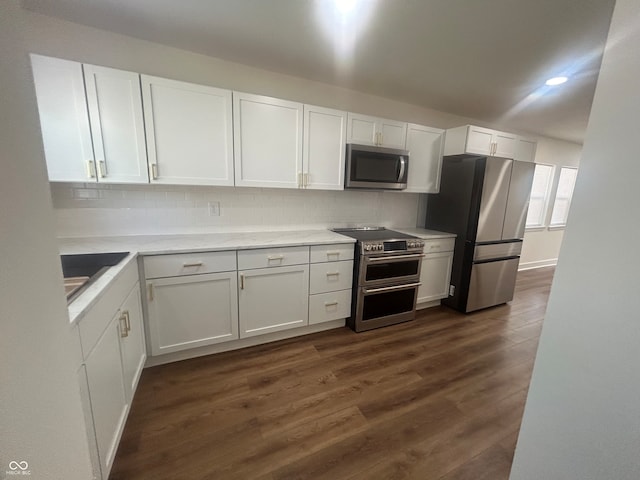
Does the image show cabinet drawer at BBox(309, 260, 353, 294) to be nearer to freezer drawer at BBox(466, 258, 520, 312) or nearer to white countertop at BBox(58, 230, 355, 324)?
white countertop at BBox(58, 230, 355, 324)

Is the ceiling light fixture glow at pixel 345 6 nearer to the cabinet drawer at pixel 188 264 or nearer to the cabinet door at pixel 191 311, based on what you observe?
the cabinet drawer at pixel 188 264

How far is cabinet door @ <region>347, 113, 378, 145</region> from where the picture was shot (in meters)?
2.57

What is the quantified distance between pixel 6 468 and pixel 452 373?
239 centimetres

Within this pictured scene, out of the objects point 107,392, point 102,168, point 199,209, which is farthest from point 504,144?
point 107,392

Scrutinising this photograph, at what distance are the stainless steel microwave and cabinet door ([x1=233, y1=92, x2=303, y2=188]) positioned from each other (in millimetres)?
536

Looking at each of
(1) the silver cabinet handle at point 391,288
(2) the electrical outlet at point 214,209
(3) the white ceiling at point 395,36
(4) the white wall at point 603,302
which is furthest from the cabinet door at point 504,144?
(2) the electrical outlet at point 214,209

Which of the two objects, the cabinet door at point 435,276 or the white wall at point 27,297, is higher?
the white wall at point 27,297

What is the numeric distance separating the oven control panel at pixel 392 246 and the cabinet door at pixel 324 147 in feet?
2.24

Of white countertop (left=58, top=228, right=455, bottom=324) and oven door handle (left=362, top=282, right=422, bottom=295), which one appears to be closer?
white countertop (left=58, top=228, right=455, bottom=324)

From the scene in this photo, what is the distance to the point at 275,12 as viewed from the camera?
63.4 inches

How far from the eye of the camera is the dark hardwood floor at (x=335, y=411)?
1328 mm

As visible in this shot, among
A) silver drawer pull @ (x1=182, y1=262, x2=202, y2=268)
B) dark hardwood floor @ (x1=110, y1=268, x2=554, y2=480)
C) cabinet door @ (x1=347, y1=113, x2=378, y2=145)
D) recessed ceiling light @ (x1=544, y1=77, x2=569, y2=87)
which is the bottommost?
dark hardwood floor @ (x1=110, y1=268, x2=554, y2=480)

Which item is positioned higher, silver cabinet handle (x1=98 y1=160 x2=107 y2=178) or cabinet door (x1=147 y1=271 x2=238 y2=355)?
silver cabinet handle (x1=98 y1=160 x2=107 y2=178)

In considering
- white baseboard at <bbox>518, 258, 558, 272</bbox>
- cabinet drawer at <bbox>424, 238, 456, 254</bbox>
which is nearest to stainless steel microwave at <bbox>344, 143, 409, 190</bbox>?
cabinet drawer at <bbox>424, 238, 456, 254</bbox>
